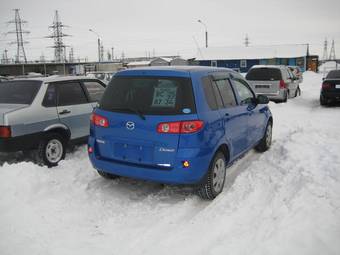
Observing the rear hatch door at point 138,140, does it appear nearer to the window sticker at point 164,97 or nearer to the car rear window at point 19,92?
the window sticker at point 164,97

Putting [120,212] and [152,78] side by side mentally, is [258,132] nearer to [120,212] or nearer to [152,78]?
[152,78]

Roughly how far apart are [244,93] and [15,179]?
402 cm

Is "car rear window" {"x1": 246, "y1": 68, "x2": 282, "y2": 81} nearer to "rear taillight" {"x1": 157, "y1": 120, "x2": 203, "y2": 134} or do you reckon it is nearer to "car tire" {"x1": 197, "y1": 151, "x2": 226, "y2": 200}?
"car tire" {"x1": 197, "y1": 151, "x2": 226, "y2": 200}

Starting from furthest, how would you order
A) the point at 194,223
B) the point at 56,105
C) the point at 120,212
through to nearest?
the point at 56,105, the point at 120,212, the point at 194,223

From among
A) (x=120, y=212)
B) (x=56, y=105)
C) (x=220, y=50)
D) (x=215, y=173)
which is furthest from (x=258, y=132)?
(x=220, y=50)

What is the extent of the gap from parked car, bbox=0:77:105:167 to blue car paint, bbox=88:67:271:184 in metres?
1.58

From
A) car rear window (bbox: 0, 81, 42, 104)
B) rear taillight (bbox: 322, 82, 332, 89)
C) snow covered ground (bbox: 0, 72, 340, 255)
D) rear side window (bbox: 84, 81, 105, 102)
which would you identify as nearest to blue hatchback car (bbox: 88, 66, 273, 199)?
snow covered ground (bbox: 0, 72, 340, 255)

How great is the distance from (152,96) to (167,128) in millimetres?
543

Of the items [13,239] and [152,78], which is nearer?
[13,239]

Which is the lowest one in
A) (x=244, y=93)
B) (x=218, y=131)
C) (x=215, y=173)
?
(x=215, y=173)

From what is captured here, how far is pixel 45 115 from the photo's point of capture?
21.5 feet

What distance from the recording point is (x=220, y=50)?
64.7m

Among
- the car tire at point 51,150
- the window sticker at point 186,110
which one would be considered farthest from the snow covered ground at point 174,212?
the window sticker at point 186,110

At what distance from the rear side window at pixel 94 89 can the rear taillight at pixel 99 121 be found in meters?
2.53
